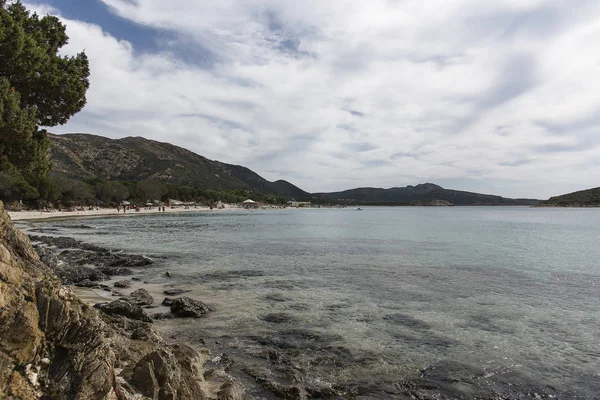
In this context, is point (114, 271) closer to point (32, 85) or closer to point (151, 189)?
point (32, 85)

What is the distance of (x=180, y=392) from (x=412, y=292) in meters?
13.2

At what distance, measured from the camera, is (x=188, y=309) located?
12.4 meters

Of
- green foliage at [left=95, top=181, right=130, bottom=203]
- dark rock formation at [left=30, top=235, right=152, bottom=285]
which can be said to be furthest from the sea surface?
green foliage at [left=95, top=181, right=130, bottom=203]

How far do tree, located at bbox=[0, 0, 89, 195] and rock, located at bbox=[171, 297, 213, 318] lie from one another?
9.41m

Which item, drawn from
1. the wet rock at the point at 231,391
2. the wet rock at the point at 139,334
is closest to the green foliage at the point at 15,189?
the wet rock at the point at 139,334

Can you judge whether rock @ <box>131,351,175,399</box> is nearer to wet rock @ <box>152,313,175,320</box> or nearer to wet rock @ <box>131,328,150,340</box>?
wet rock @ <box>131,328,150,340</box>

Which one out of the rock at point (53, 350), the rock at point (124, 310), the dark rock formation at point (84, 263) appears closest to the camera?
the rock at point (53, 350)

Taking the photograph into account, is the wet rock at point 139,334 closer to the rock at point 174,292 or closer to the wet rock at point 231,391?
the wet rock at point 231,391

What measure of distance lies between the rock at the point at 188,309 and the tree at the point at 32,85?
30.9 ft

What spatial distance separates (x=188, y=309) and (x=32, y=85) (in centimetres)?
1248

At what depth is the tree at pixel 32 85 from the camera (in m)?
13.9

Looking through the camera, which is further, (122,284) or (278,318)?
(122,284)

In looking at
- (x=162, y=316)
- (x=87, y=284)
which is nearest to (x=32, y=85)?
(x=87, y=284)

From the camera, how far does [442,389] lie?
7.86m
